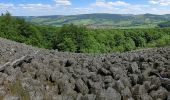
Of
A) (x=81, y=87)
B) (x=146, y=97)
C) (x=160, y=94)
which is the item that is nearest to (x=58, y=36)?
(x=81, y=87)

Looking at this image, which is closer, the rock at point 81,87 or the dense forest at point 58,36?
the rock at point 81,87

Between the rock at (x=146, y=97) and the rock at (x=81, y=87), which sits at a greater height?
the rock at (x=146, y=97)

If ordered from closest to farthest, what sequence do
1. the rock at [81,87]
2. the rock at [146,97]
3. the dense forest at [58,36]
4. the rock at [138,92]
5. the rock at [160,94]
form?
1. the rock at [146,97]
2. the rock at [160,94]
3. the rock at [138,92]
4. the rock at [81,87]
5. the dense forest at [58,36]

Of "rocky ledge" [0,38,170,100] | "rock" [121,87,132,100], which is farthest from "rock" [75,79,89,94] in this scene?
"rock" [121,87,132,100]

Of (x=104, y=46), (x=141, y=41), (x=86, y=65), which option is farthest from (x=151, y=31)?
(x=86, y=65)

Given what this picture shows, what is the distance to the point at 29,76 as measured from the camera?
45.8 feet

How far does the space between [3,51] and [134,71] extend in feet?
62.6

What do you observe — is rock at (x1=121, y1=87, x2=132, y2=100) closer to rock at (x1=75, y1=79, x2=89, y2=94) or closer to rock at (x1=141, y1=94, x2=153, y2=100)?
rock at (x1=141, y1=94, x2=153, y2=100)

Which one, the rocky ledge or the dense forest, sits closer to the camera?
the rocky ledge

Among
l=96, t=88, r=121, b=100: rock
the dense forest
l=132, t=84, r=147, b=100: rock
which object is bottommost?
the dense forest

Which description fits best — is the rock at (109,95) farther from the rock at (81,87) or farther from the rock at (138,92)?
the rock at (81,87)

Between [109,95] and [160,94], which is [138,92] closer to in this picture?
[160,94]

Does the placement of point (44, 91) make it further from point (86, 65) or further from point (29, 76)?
point (86, 65)

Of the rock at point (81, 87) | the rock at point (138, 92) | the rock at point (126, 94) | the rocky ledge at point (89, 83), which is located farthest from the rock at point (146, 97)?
the rock at point (81, 87)
